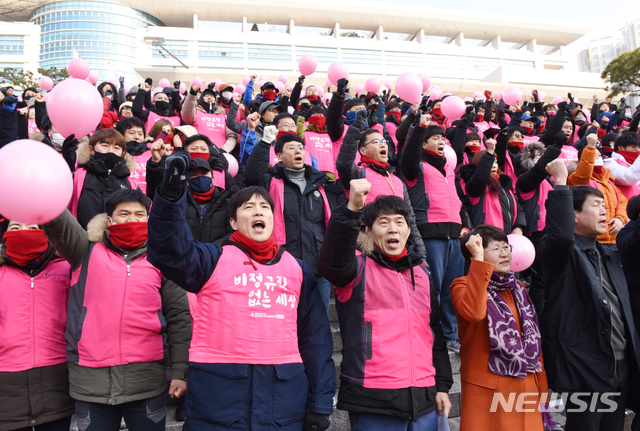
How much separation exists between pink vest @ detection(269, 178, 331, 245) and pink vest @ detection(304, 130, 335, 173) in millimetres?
1236

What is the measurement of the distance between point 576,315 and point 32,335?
3.45 metres

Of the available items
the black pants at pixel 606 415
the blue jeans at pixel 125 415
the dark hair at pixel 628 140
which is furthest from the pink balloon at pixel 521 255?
the dark hair at pixel 628 140

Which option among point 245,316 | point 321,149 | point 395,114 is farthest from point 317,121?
point 245,316

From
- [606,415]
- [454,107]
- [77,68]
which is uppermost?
[77,68]

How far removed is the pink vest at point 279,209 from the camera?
3.51 meters

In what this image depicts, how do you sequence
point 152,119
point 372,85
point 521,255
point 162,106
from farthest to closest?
point 372,85, point 162,106, point 152,119, point 521,255

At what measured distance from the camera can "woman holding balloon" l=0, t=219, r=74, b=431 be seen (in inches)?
92.2

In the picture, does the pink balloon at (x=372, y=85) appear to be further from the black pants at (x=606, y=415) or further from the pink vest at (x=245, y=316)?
the pink vest at (x=245, y=316)

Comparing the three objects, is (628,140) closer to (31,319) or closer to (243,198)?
(243,198)

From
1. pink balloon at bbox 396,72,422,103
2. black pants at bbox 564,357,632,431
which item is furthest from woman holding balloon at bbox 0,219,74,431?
pink balloon at bbox 396,72,422,103

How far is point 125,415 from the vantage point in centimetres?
237

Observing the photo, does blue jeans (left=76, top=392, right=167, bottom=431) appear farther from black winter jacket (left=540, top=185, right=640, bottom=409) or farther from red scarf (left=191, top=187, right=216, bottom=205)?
black winter jacket (left=540, top=185, right=640, bottom=409)

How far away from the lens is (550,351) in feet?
8.93

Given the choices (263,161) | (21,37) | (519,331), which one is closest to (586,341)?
(519,331)
